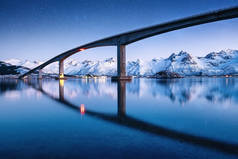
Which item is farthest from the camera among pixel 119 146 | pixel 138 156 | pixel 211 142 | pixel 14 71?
pixel 14 71

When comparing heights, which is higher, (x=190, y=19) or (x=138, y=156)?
(x=190, y=19)

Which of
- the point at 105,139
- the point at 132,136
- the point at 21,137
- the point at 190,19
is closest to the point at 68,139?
the point at 105,139

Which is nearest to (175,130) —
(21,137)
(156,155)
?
(156,155)

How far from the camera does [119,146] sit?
2.72m

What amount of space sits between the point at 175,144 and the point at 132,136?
0.82 meters

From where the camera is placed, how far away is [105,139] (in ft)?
9.91

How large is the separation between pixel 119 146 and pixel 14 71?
167245 mm

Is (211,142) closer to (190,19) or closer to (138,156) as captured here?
(138,156)

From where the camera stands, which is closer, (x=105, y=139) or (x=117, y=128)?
(x=105, y=139)

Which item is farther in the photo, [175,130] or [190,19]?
[190,19]

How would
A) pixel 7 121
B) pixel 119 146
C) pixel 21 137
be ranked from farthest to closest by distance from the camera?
pixel 7 121
pixel 21 137
pixel 119 146

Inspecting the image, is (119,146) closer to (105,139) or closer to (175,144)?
(105,139)

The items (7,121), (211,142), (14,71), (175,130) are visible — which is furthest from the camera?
(14,71)

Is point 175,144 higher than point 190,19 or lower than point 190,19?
lower
